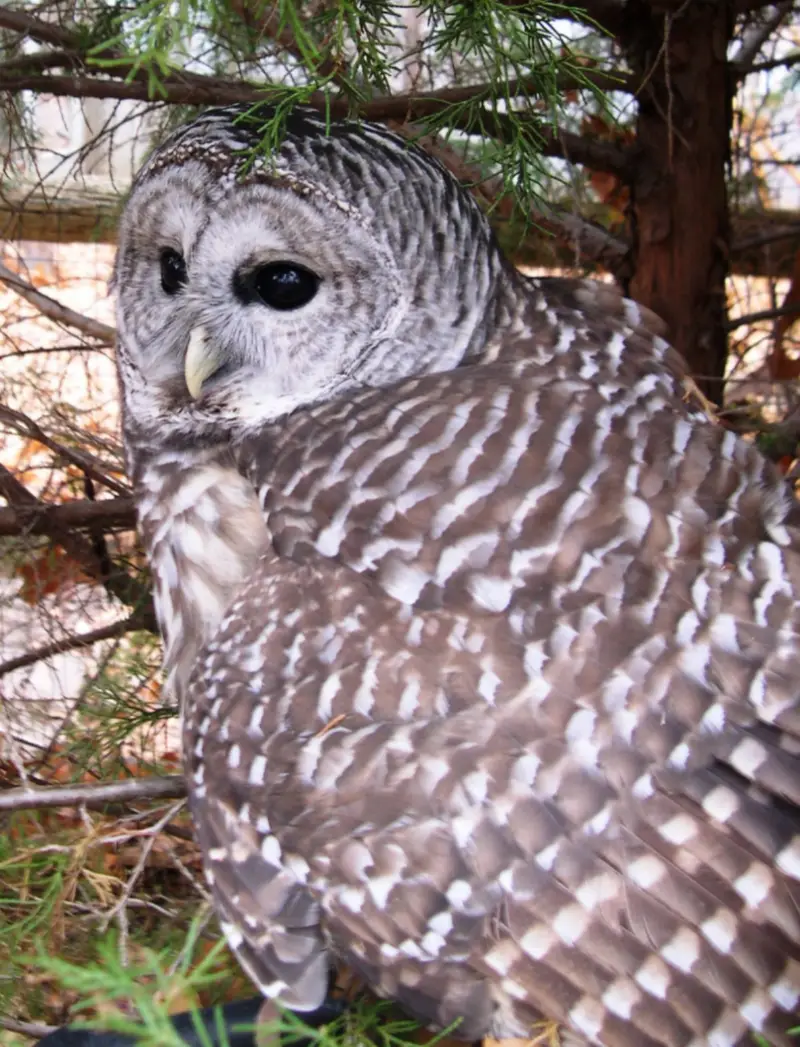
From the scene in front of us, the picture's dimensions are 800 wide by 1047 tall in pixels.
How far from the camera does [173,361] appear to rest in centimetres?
206

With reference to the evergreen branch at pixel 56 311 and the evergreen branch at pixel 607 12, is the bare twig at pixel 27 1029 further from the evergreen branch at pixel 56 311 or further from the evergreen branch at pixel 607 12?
the evergreen branch at pixel 607 12

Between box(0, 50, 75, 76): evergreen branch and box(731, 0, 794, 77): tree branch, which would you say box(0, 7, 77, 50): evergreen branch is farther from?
box(731, 0, 794, 77): tree branch

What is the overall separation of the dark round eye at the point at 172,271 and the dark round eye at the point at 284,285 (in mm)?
201

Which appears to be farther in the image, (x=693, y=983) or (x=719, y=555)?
(x=719, y=555)

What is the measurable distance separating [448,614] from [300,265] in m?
0.73

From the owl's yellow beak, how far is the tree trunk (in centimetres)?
143

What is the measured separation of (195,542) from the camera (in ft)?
6.35

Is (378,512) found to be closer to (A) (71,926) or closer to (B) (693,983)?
(B) (693,983)

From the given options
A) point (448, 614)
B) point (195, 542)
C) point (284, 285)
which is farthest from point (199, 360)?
point (448, 614)

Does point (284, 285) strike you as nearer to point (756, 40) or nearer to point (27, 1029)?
point (27, 1029)

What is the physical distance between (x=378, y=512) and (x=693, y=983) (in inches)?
34.6

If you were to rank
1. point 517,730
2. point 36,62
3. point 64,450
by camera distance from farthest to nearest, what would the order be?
point 64,450 < point 36,62 < point 517,730

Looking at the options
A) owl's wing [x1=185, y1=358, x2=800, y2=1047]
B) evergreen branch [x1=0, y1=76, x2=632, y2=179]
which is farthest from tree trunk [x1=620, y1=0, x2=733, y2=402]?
owl's wing [x1=185, y1=358, x2=800, y2=1047]

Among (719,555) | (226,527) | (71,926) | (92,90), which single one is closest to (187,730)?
(226,527)
